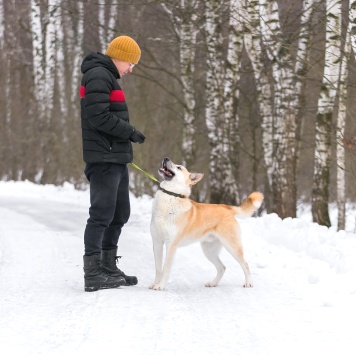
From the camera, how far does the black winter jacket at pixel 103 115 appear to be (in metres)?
5.73

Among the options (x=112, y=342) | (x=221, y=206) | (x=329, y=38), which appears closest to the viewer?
(x=112, y=342)

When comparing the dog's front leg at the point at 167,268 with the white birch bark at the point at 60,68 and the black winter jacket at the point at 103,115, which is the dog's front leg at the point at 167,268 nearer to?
the black winter jacket at the point at 103,115

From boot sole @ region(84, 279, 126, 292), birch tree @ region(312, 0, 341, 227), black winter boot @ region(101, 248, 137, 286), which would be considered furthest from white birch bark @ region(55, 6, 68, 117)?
boot sole @ region(84, 279, 126, 292)

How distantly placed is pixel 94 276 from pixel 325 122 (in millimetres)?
6404

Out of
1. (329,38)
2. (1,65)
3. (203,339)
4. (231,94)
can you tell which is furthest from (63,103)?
(203,339)

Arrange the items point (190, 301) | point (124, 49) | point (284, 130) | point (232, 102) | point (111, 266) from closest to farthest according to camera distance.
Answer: point (190, 301)
point (124, 49)
point (111, 266)
point (284, 130)
point (232, 102)

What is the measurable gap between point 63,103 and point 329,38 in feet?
49.0

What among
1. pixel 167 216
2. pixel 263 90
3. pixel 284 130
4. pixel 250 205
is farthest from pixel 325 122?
pixel 167 216

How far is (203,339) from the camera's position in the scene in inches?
176

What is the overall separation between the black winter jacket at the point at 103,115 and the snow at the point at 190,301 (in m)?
1.21

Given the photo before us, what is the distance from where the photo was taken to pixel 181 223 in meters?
6.16

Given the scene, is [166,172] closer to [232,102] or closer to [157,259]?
[157,259]

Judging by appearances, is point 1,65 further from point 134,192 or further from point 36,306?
point 36,306

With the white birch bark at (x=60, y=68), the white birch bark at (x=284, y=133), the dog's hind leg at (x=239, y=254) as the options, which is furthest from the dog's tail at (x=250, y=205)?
the white birch bark at (x=60, y=68)
